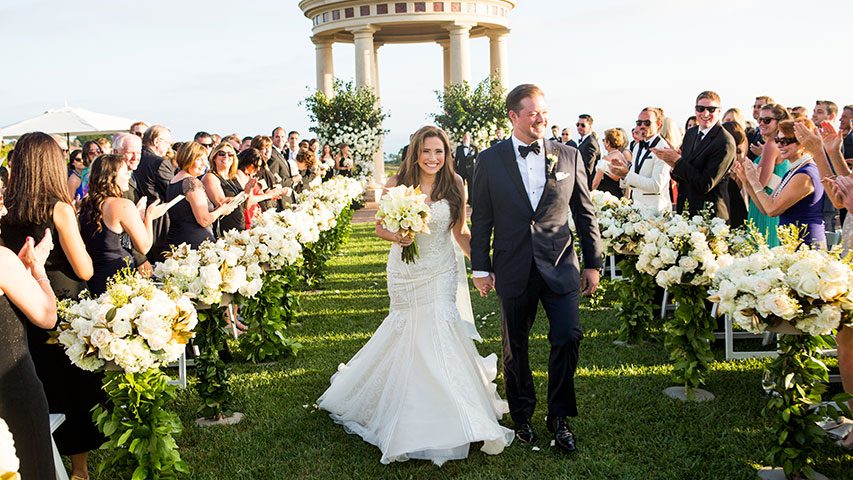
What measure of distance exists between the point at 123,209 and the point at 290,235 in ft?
6.63

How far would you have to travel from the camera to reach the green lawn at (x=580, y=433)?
4.57m

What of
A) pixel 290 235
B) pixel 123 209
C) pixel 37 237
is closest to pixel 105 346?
pixel 37 237

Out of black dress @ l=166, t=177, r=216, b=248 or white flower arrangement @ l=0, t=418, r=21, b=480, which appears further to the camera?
black dress @ l=166, t=177, r=216, b=248

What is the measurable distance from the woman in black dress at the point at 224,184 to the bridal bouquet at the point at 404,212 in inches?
132

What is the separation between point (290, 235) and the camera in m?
7.15

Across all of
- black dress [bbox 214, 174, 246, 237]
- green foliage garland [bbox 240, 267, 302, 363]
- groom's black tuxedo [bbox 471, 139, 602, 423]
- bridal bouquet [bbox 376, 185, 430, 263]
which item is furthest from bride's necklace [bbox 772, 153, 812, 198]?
black dress [bbox 214, 174, 246, 237]

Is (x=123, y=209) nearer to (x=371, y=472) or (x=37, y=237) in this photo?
(x=37, y=237)

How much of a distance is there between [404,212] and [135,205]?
304 centimetres

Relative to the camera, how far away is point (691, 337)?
559cm

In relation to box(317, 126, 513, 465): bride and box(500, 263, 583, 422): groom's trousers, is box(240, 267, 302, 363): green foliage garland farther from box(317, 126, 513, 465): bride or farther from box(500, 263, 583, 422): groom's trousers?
box(500, 263, 583, 422): groom's trousers

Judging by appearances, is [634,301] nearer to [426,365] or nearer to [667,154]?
[667,154]

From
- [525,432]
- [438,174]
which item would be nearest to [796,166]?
[438,174]

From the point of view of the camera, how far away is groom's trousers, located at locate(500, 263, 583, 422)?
483cm

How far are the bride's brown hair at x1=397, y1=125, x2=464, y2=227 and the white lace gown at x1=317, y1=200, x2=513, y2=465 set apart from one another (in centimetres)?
8
